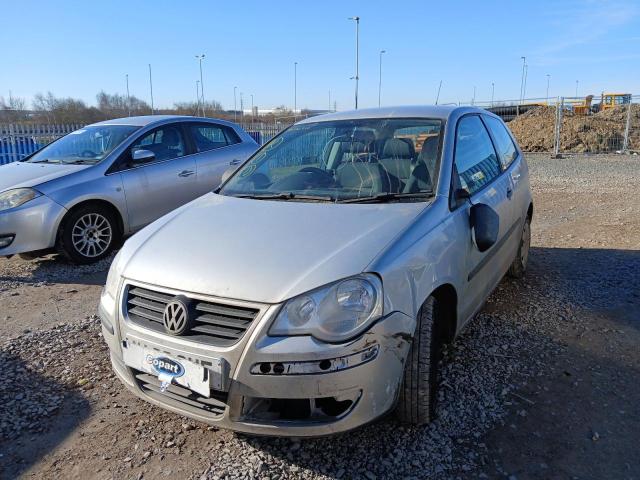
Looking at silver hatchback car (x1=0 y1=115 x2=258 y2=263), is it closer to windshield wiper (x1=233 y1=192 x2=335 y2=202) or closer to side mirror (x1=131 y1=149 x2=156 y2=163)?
side mirror (x1=131 y1=149 x2=156 y2=163)

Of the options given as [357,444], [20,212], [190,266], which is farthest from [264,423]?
[20,212]

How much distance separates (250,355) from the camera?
2.11 meters

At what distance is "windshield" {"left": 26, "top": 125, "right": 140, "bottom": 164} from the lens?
6.22 metres

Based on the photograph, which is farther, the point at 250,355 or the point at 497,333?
the point at 497,333

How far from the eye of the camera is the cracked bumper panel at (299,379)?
6.89 ft

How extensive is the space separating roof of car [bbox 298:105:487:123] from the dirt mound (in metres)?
18.5

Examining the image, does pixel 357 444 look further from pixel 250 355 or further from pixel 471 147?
pixel 471 147

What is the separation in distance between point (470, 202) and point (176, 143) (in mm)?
4639

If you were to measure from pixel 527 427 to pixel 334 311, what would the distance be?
135cm

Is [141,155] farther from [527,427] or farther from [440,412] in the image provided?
[527,427]

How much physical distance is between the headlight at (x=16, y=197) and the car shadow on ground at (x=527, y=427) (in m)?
4.12

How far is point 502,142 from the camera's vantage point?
4.62 m

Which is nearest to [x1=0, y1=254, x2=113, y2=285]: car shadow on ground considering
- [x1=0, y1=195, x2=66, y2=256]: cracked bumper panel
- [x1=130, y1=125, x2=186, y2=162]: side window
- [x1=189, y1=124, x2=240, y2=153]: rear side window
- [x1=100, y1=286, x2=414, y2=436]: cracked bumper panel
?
[x1=0, y1=195, x2=66, y2=256]: cracked bumper panel

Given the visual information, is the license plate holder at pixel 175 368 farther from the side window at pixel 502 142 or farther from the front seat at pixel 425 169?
the side window at pixel 502 142
